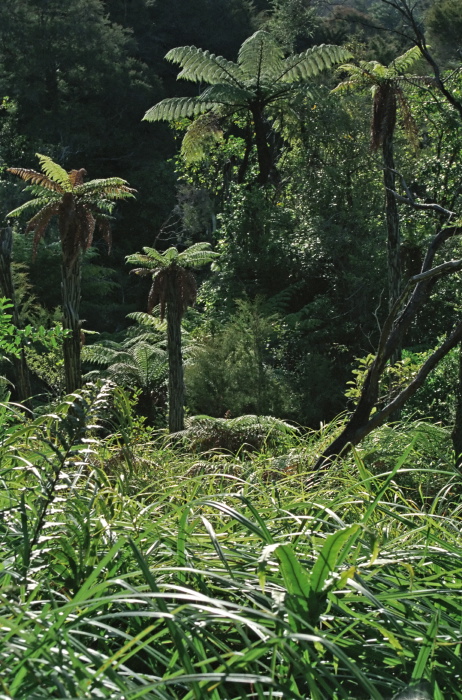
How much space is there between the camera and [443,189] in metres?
13.2

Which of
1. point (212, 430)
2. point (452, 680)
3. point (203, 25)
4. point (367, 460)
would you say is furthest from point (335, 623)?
point (203, 25)

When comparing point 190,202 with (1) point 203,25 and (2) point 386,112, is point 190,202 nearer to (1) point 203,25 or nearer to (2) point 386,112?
(1) point 203,25

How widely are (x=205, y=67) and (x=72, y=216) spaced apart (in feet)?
26.5

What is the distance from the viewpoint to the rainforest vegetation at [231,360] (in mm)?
1231

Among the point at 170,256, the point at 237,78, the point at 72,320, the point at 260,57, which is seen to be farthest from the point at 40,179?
the point at 237,78

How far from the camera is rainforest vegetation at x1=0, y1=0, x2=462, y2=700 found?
4.04 ft

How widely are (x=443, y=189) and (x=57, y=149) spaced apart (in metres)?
15.6

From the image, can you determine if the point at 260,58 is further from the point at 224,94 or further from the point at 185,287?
the point at 185,287

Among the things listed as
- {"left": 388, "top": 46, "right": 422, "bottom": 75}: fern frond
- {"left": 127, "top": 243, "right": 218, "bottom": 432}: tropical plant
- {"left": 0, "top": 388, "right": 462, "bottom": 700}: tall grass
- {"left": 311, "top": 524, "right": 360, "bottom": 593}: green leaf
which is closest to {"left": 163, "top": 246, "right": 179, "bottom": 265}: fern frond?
{"left": 127, "top": 243, "right": 218, "bottom": 432}: tropical plant

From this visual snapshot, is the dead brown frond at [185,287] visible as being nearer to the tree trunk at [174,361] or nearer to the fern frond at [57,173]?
the tree trunk at [174,361]

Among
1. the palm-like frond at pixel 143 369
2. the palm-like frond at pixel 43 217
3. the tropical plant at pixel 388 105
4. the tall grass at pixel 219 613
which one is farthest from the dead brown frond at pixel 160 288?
the tall grass at pixel 219 613

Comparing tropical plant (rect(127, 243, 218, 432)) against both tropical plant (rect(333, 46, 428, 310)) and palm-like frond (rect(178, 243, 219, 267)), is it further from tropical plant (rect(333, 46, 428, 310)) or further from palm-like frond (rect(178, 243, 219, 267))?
tropical plant (rect(333, 46, 428, 310))

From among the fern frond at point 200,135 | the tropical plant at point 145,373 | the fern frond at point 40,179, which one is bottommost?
the tropical plant at point 145,373

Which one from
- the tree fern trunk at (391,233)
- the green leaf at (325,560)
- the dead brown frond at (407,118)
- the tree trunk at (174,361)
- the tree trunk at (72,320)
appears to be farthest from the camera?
the dead brown frond at (407,118)
